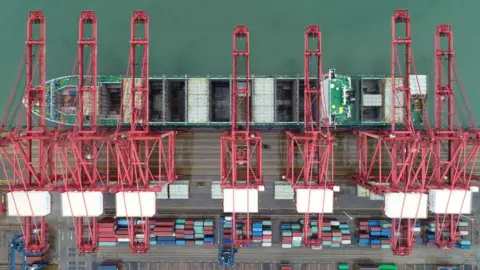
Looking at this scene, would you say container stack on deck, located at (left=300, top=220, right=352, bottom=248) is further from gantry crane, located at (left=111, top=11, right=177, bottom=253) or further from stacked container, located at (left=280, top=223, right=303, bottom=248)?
gantry crane, located at (left=111, top=11, right=177, bottom=253)

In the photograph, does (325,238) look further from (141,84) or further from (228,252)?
(141,84)

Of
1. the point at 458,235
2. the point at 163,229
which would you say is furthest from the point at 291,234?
the point at 458,235

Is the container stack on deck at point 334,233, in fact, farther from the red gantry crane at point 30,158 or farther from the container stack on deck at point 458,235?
the red gantry crane at point 30,158

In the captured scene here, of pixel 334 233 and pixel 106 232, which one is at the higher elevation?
pixel 106 232

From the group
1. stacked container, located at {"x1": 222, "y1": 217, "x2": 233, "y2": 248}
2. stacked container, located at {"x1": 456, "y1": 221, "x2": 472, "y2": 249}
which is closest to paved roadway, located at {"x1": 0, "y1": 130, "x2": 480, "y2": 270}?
stacked container, located at {"x1": 456, "y1": 221, "x2": 472, "y2": 249}

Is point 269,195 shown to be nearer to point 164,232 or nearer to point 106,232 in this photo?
point 164,232

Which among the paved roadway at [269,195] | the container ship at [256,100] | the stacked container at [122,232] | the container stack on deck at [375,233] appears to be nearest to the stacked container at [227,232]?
the paved roadway at [269,195]
